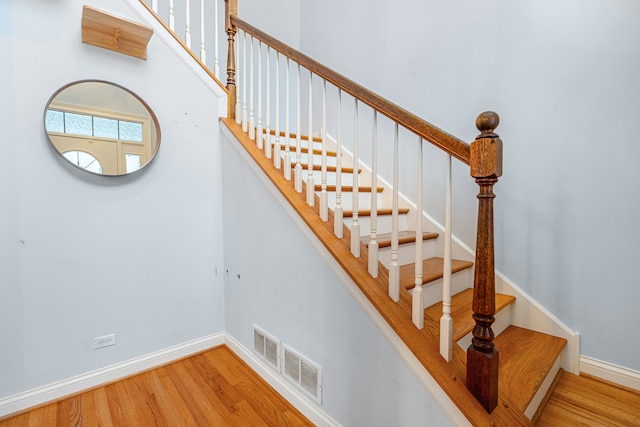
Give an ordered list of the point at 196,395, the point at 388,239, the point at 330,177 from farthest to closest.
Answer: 1. the point at 330,177
2. the point at 388,239
3. the point at 196,395

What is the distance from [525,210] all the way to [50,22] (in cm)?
279

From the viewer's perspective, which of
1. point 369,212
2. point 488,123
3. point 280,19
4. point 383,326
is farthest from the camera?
point 280,19

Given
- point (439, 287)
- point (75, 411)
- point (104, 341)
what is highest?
point (439, 287)

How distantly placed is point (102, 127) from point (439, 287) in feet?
6.77

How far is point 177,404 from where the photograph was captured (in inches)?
61.3

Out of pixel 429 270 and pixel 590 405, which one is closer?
pixel 590 405

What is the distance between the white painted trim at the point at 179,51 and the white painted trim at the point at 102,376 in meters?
1.63

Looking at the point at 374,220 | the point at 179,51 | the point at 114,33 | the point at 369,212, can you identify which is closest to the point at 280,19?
the point at 179,51

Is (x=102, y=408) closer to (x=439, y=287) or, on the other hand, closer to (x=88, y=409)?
(x=88, y=409)

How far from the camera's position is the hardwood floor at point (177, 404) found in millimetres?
1441

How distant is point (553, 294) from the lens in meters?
1.68

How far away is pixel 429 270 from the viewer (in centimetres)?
167

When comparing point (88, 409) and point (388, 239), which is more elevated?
point (388, 239)

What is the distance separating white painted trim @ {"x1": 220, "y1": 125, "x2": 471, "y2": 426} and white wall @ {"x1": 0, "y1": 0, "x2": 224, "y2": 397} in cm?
75
